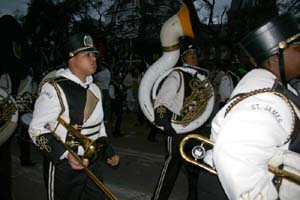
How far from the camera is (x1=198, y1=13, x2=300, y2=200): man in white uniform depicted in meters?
1.88

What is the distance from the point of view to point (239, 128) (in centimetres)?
190

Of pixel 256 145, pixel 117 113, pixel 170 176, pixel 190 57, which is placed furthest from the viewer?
pixel 117 113

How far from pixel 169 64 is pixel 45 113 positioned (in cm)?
201

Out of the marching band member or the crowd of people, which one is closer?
the crowd of people

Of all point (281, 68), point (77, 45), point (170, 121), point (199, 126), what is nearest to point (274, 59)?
point (281, 68)

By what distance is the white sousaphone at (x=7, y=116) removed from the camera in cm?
435

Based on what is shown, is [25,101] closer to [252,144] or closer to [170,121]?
[170,121]

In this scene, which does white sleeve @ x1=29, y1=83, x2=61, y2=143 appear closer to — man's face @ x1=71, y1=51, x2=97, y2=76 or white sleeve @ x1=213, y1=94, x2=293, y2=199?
man's face @ x1=71, y1=51, x2=97, y2=76

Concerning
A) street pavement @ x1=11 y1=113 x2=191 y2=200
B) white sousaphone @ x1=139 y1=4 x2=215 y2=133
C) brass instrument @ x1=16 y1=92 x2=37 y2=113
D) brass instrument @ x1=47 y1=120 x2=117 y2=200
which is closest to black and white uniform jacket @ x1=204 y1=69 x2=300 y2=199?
brass instrument @ x1=47 y1=120 x2=117 y2=200

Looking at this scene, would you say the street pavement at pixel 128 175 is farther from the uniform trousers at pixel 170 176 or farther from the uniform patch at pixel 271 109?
the uniform patch at pixel 271 109

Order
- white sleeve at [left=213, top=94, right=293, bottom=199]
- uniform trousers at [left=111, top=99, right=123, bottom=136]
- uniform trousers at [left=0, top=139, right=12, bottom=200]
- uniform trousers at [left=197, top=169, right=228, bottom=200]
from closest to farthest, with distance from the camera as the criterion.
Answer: white sleeve at [left=213, top=94, right=293, bottom=199], uniform trousers at [left=197, top=169, right=228, bottom=200], uniform trousers at [left=0, top=139, right=12, bottom=200], uniform trousers at [left=111, top=99, right=123, bottom=136]

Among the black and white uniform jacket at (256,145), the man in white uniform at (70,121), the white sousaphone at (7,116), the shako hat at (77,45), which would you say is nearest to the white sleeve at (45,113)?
the man in white uniform at (70,121)

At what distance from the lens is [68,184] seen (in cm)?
335

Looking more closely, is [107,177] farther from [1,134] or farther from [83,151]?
[83,151]
